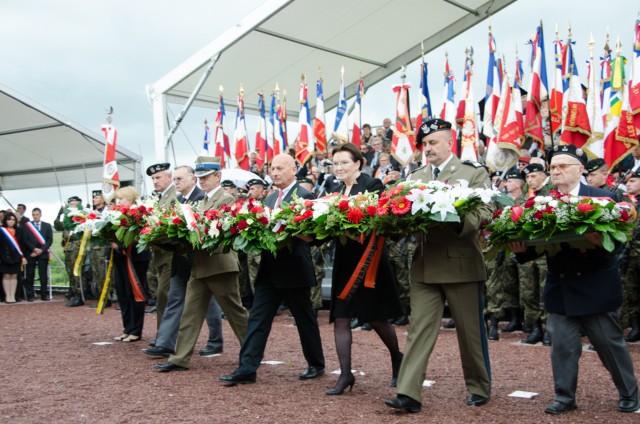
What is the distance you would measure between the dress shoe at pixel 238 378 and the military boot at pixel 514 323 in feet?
14.6

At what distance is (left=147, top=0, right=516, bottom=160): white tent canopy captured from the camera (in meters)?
15.7

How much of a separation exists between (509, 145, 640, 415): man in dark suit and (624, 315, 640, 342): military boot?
3.57 m

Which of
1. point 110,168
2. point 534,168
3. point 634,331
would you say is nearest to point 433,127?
point 534,168

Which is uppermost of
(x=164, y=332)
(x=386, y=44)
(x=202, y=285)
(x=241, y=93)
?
(x=386, y=44)

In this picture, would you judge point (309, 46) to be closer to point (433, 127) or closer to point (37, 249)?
point (37, 249)

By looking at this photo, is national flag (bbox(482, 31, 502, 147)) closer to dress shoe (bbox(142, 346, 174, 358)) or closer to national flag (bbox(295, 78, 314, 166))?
national flag (bbox(295, 78, 314, 166))

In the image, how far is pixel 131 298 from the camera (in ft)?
29.4

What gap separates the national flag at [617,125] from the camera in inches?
416

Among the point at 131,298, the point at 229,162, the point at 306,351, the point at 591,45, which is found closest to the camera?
the point at 306,351

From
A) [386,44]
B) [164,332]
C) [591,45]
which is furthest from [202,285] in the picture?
[386,44]

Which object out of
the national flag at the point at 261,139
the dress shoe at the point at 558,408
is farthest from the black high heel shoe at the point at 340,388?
the national flag at the point at 261,139

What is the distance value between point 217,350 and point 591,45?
7.72 m

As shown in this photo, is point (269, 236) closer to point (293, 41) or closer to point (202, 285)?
point (202, 285)

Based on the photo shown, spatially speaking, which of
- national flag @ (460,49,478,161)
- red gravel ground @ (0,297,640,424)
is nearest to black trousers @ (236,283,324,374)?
red gravel ground @ (0,297,640,424)
